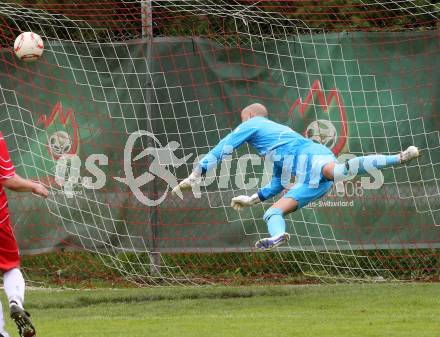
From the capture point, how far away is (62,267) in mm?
13242

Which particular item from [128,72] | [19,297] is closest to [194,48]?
[128,72]

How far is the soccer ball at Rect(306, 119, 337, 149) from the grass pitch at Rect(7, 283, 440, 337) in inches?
65.9

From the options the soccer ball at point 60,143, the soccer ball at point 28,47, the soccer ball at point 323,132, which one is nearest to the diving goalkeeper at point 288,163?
the soccer ball at point 323,132

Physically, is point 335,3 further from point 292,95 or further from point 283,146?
point 283,146

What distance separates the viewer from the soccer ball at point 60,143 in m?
12.9

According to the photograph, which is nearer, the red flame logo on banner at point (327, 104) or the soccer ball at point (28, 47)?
the soccer ball at point (28, 47)

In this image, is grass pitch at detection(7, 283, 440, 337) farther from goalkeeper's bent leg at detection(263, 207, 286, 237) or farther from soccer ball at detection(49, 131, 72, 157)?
soccer ball at detection(49, 131, 72, 157)

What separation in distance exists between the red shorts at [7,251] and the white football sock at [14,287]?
0.05 metres

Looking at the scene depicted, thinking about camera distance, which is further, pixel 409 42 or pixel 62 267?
pixel 62 267

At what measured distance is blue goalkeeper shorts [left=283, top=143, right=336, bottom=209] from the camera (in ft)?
33.3

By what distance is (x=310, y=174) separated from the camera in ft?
33.6

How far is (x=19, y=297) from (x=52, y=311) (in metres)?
2.98

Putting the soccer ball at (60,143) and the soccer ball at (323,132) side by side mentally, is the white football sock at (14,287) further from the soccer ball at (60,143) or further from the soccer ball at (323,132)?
the soccer ball at (323,132)

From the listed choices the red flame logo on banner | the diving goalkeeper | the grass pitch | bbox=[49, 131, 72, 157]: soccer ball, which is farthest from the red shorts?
the red flame logo on banner
